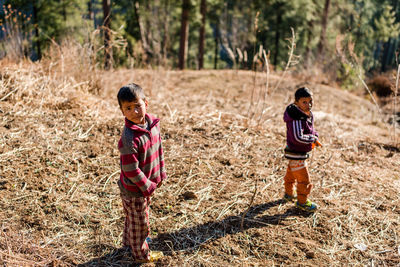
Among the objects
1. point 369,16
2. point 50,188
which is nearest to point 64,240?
point 50,188

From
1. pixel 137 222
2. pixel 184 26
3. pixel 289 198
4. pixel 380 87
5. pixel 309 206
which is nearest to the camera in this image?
pixel 137 222

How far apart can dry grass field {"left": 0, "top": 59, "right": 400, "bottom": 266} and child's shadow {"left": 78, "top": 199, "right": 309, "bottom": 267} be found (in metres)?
0.01

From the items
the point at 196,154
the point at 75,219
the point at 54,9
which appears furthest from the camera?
the point at 54,9

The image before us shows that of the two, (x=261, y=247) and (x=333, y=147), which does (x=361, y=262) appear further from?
(x=333, y=147)

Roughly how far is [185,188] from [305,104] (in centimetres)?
160

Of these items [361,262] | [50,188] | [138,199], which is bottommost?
[361,262]

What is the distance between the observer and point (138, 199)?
228cm

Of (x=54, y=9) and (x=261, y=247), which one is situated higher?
(x=54, y=9)

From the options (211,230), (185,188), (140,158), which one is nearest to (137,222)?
(140,158)

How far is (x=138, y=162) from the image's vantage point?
2.14 meters

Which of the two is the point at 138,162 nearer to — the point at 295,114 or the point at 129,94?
the point at 129,94

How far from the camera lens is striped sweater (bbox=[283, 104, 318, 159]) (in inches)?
115

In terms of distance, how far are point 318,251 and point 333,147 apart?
2.64 metres

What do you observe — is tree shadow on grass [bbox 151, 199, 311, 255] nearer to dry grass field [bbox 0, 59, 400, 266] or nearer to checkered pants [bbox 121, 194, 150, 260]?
dry grass field [bbox 0, 59, 400, 266]
